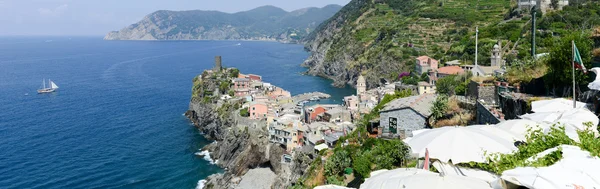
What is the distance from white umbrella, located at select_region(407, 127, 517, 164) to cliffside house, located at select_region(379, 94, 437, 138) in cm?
917

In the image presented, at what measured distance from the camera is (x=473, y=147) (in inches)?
394

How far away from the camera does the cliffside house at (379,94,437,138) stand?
2005 cm

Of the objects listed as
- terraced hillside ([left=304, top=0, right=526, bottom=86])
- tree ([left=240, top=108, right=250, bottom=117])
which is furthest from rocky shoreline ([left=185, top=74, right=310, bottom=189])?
terraced hillside ([left=304, top=0, right=526, bottom=86])

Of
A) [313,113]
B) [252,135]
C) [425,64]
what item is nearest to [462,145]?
[252,135]

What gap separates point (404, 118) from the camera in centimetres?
2042

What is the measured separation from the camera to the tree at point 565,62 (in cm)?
1453

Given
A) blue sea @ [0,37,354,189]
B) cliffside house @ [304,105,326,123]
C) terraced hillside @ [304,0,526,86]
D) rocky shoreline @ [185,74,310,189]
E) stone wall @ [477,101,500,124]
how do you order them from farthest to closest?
1. terraced hillside @ [304,0,526,86]
2. cliffside house @ [304,105,326,123]
3. blue sea @ [0,37,354,189]
4. rocky shoreline @ [185,74,310,189]
5. stone wall @ [477,101,500,124]

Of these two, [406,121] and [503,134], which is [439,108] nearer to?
[406,121]

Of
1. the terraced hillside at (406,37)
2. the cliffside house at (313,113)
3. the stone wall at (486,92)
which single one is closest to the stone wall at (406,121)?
the stone wall at (486,92)

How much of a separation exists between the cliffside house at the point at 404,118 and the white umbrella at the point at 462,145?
9169mm

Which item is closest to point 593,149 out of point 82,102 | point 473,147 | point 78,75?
point 473,147

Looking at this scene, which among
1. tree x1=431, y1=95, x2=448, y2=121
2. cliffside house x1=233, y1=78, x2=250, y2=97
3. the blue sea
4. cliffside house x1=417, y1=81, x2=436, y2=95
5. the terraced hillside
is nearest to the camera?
tree x1=431, y1=95, x2=448, y2=121

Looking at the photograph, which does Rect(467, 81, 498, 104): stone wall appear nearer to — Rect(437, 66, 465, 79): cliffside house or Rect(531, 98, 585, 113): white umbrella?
Rect(531, 98, 585, 113): white umbrella

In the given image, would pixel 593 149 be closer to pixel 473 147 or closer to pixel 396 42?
pixel 473 147
